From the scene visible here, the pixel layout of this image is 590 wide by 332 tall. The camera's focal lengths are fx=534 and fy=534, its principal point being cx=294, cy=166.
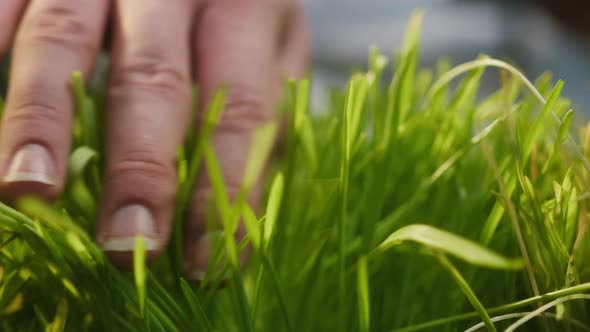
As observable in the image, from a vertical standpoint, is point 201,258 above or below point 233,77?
below

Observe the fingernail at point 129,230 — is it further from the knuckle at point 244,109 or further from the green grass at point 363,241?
the knuckle at point 244,109

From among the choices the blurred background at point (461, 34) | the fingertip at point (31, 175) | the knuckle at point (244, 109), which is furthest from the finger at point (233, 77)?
the blurred background at point (461, 34)

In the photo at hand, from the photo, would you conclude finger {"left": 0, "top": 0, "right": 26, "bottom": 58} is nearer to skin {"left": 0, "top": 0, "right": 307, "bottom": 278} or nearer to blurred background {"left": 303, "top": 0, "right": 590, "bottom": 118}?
skin {"left": 0, "top": 0, "right": 307, "bottom": 278}

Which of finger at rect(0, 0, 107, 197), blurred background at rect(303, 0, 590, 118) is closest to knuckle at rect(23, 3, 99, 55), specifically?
finger at rect(0, 0, 107, 197)

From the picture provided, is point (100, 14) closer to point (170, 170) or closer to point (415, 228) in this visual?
point (170, 170)

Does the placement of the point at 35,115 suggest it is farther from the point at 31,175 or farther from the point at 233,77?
the point at 233,77

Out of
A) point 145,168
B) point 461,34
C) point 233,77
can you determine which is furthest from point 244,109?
point 461,34

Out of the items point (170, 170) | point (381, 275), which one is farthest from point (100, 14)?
point (381, 275)
